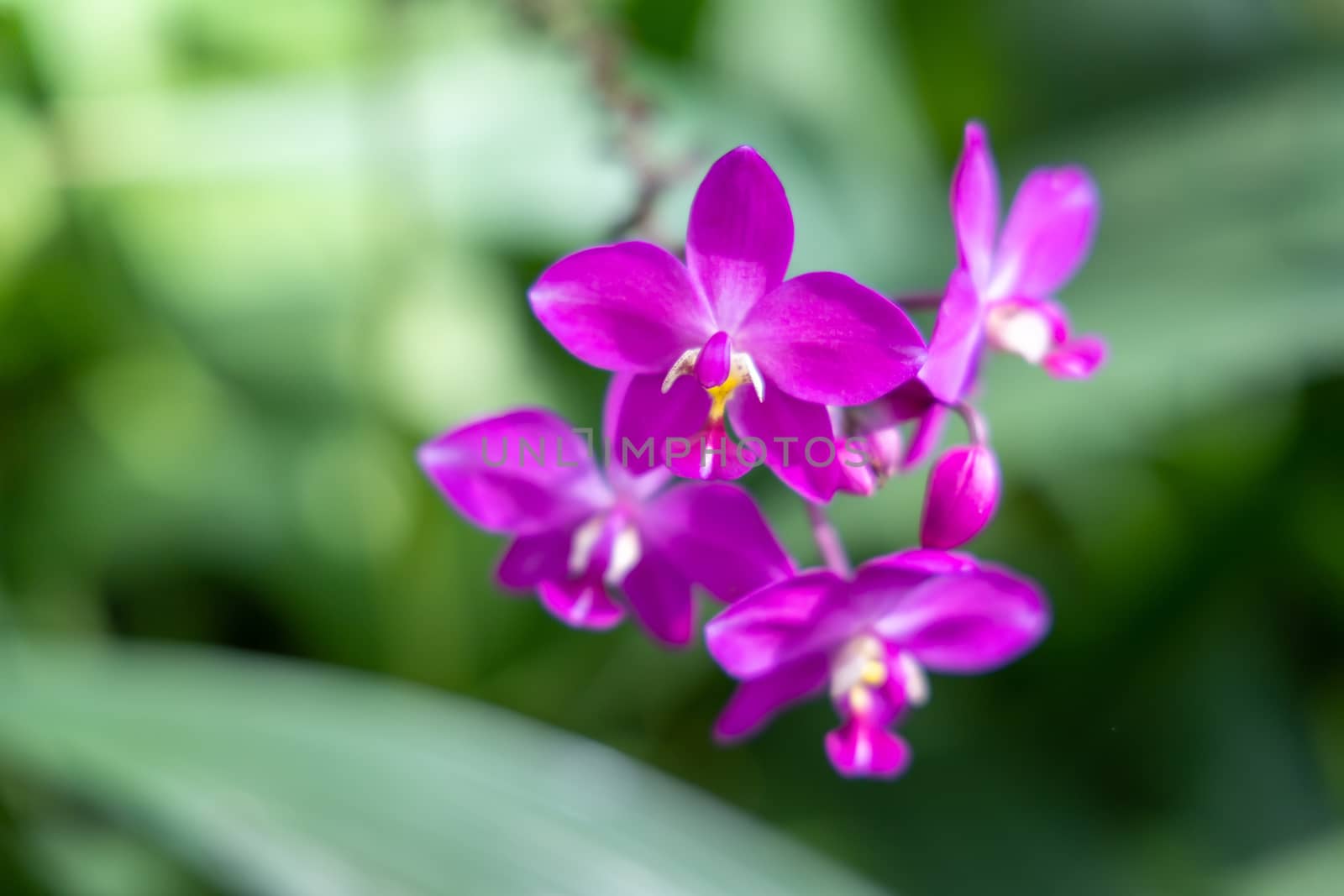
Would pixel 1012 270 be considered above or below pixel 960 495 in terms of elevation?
above

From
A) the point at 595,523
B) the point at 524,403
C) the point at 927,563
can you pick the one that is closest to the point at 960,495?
the point at 927,563

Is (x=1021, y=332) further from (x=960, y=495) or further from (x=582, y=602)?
(x=582, y=602)

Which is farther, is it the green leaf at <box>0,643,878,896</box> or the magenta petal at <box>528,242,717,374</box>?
the green leaf at <box>0,643,878,896</box>

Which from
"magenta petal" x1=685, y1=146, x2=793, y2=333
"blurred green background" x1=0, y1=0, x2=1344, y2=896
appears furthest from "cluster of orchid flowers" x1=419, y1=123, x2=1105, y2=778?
"blurred green background" x1=0, y1=0, x2=1344, y2=896

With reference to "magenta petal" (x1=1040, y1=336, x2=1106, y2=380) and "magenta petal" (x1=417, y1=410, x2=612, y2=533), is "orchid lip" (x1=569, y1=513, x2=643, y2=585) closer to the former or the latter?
"magenta petal" (x1=417, y1=410, x2=612, y2=533)

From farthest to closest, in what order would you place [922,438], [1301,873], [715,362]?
[1301,873], [922,438], [715,362]

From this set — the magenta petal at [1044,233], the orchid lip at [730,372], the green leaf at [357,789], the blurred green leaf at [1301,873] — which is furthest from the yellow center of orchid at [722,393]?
the blurred green leaf at [1301,873]
